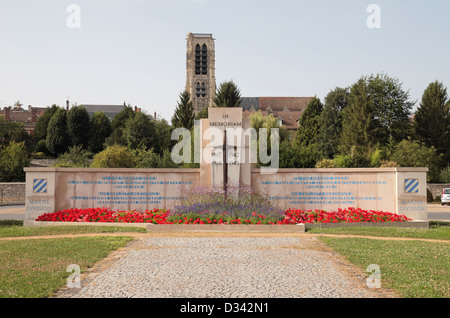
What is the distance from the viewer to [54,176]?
17.7m

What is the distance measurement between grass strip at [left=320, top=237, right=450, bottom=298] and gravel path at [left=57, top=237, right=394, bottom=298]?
488 millimetres

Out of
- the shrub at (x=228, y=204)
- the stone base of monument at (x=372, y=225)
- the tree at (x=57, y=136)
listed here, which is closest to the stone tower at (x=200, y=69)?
the tree at (x=57, y=136)

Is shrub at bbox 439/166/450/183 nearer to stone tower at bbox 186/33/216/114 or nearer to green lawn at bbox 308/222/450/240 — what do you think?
green lawn at bbox 308/222/450/240

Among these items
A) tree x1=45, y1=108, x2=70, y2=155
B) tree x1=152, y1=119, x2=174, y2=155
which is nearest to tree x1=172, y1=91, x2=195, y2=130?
tree x1=152, y1=119, x2=174, y2=155

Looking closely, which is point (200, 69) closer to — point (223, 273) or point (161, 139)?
point (161, 139)

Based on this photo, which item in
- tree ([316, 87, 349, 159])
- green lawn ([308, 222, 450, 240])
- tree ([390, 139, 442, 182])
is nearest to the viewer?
green lawn ([308, 222, 450, 240])

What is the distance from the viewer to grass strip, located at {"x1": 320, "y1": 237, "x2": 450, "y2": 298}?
280 inches

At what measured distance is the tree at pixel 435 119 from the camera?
179ft

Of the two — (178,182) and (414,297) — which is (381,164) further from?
(414,297)

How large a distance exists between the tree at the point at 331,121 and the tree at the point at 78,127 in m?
36.9

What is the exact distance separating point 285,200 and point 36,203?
36.0 feet

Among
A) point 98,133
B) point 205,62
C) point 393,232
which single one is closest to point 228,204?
point 393,232

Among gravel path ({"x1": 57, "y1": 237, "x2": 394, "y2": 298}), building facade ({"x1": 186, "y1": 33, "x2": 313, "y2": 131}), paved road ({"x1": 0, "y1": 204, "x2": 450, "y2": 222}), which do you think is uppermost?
building facade ({"x1": 186, "y1": 33, "x2": 313, "y2": 131})

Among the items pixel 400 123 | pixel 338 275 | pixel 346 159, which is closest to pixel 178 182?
pixel 338 275
